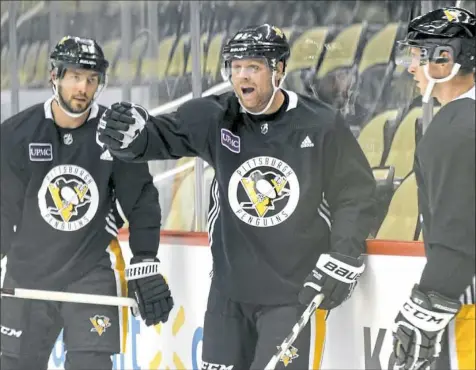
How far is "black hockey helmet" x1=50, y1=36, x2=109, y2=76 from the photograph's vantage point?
314 cm

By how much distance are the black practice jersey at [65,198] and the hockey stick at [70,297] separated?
5cm

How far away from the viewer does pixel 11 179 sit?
3.22m

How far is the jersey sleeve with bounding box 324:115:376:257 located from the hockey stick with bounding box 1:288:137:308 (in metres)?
0.74

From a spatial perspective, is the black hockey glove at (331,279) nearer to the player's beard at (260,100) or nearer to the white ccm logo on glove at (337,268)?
the white ccm logo on glove at (337,268)

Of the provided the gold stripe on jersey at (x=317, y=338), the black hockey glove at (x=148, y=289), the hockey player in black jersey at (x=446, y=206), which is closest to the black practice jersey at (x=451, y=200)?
the hockey player in black jersey at (x=446, y=206)

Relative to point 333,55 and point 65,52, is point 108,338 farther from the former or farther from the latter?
point 333,55

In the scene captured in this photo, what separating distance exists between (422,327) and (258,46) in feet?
3.08

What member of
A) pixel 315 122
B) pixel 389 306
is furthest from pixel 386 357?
pixel 315 122

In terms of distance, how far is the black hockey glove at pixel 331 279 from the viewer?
107 inches

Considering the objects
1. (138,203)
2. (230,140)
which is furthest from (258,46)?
(138,203)

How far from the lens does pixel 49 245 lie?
3.19 m

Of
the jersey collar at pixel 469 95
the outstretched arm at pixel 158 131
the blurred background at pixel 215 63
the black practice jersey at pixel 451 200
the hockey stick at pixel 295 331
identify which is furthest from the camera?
the blurred background at pixel 215 63

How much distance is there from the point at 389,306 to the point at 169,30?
1482 millimetres

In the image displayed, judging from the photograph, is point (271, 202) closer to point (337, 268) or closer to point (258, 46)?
point (337, 268)
